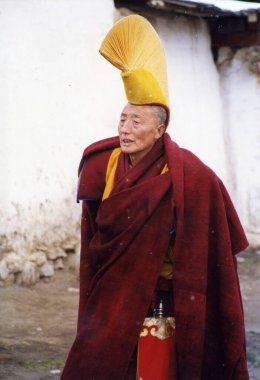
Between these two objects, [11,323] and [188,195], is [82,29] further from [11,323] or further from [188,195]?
[188,195]

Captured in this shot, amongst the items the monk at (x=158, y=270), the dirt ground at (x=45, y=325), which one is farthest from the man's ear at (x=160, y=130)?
the dirt ground at (x=45, y=325)

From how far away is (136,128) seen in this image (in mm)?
3031

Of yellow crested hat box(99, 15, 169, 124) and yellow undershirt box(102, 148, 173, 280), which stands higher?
yellow crested hat box(99, 15, 169, 124)

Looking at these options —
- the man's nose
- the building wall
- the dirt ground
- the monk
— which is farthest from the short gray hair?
the building wall

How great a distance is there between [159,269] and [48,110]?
4.28 meters

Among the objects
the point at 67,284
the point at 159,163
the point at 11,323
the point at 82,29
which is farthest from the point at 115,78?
the point at 159,163

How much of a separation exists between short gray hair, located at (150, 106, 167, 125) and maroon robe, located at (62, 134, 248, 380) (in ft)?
0.27

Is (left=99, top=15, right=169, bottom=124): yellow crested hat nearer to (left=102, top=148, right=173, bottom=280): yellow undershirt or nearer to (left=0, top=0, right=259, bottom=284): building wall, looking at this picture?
(left=102, top=148, right=173, bottom=280): yellow undershirt

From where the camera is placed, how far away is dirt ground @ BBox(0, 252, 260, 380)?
15.7 ft

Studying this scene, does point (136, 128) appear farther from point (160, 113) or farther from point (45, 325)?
point (45, 325)

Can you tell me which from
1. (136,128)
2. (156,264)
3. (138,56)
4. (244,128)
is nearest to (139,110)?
(136,128)

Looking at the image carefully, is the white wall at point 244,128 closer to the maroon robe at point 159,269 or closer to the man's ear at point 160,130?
the maroon robe at point 159,269

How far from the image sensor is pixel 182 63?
8.59m

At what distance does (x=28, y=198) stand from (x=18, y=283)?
0.80m
